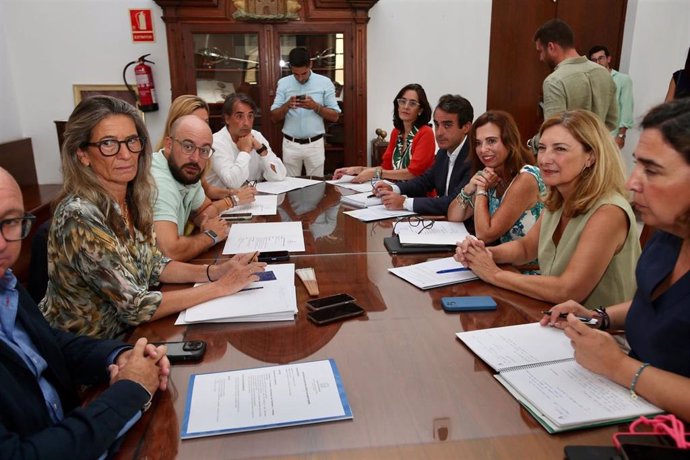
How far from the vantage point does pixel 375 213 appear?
8.27 feet

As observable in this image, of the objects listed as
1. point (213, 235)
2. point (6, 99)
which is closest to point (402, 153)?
point (213, 235)

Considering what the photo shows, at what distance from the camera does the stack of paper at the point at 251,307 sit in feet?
4.37

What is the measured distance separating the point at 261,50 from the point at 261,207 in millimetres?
2338

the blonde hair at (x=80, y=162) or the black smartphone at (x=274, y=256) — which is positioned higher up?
the blonde hair at (x=80, y=162)

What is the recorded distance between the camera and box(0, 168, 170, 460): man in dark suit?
851 mm

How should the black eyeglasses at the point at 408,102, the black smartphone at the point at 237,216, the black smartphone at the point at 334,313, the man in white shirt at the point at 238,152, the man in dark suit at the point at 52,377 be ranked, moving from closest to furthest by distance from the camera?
the man in dark suit at the point at 52,377, the black smartphone at the point at 334,313, the black smartphone at the point at 237,216, the man in white shirt at the point at 238,152, the black eyeglasses at the point at 408,102

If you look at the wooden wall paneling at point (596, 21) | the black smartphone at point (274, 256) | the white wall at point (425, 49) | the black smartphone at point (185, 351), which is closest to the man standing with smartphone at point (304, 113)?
the white wall at point (425, 49)

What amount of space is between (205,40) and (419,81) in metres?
2.01

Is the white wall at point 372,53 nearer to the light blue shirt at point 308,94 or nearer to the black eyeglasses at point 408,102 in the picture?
the light blue shirt at point 308,94

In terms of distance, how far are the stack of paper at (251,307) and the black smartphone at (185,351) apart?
0.14 m

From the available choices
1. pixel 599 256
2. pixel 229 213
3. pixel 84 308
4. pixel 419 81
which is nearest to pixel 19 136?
pixel 229 213

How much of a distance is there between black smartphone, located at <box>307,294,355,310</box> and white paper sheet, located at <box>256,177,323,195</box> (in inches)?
64.2

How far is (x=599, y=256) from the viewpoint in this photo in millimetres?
1465

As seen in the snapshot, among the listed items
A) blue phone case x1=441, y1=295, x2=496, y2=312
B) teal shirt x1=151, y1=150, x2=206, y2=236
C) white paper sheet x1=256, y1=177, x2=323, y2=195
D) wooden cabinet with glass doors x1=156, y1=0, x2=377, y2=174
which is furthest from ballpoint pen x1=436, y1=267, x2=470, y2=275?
wooden cabinet with glass doors x1=156, y1=0, x2=377, y2=174
